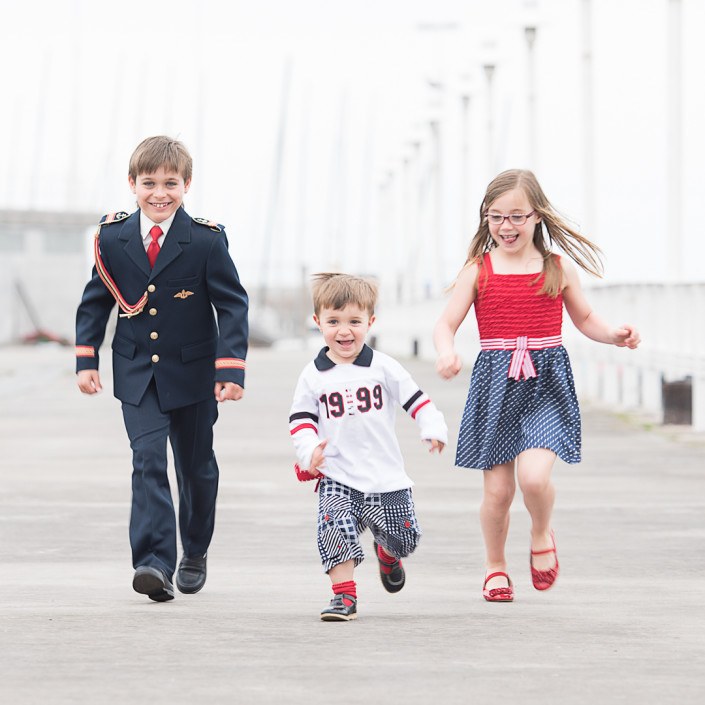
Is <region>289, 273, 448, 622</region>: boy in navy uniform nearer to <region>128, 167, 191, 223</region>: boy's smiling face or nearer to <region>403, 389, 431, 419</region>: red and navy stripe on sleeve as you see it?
<region>403, 389, 431, 419</region>: red and navy stripe on sleeve

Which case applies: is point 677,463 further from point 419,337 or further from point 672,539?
point 419,337

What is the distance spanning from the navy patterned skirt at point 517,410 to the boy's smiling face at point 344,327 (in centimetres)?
61

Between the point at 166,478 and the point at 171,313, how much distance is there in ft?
2.01

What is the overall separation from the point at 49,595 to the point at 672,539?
3326mm

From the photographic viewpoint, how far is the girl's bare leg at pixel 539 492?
7059 millimetres

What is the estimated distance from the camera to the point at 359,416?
680 centimetres

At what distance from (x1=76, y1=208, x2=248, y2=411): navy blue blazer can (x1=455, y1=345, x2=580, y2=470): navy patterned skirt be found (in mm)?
898

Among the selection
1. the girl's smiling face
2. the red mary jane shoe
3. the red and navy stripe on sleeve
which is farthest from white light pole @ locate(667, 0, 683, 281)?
the red and navy stripe on sleeve

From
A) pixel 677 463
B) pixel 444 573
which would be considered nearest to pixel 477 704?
pixel 444 573

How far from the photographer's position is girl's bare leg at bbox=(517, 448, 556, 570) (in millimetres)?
7059

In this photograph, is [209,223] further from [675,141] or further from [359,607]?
[675,141]

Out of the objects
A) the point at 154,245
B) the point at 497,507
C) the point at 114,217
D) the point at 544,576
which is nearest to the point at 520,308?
the point at 497,507

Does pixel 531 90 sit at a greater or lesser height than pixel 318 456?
greater

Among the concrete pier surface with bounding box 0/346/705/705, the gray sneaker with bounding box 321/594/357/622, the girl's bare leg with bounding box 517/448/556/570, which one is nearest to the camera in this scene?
the concrete pier surface with bounding box 0/346/705/705
